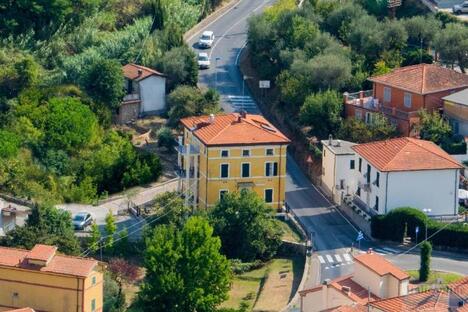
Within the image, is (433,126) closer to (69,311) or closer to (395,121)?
→ (395,121)

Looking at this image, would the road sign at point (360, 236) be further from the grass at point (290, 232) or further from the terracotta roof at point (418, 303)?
the terracotta roof at point (418, 303)

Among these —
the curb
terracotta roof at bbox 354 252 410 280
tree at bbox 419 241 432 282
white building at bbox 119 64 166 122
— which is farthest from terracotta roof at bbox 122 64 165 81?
terracotta roof at bbox 354 252 410 280

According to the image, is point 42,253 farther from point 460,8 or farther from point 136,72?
point 460,8

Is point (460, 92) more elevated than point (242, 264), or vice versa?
point (460, 92)

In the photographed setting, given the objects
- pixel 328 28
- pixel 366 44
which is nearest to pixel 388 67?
pixel 366 44

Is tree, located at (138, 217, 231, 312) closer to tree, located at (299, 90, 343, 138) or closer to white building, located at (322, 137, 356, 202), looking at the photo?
white building, located at (322, 137, 356, 202)

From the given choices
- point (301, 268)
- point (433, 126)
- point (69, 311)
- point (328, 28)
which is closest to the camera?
point (69, 311)
